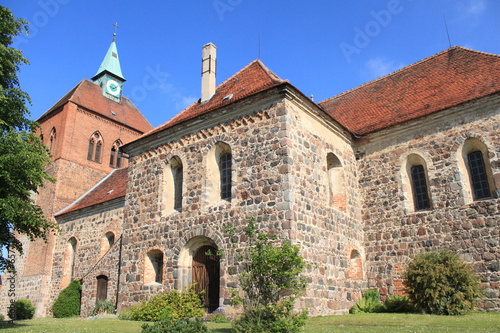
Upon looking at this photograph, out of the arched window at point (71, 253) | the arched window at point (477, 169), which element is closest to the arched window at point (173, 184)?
the arched window at point (477, 169)

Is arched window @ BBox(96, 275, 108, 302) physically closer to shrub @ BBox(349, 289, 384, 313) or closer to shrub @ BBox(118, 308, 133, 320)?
shrub @ BBox(118, 308, 133, 320)

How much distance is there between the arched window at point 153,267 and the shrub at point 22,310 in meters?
13.6

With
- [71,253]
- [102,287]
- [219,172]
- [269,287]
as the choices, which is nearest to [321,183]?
[219,172]

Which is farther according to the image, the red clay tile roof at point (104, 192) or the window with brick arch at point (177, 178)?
the red clay tile roof at point (104, 192)

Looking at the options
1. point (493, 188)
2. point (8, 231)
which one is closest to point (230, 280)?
point (8, 231)

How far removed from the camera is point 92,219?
78.2 feet

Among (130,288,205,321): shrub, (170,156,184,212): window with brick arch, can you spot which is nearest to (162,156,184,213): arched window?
(170,156,184,212): window with brick arch

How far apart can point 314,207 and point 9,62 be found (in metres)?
10.8

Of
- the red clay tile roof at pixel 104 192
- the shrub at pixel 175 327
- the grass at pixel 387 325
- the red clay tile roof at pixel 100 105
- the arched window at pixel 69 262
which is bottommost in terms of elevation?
the grass at pixel 387 325

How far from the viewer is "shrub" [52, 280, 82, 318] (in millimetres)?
20172

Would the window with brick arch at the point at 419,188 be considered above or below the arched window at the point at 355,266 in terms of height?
above

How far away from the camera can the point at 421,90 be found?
55.9 ft

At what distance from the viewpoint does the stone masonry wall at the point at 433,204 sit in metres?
13.2

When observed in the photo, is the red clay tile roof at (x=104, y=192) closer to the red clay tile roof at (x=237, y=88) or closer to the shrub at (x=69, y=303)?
the shrub at (x=69, y=303)
